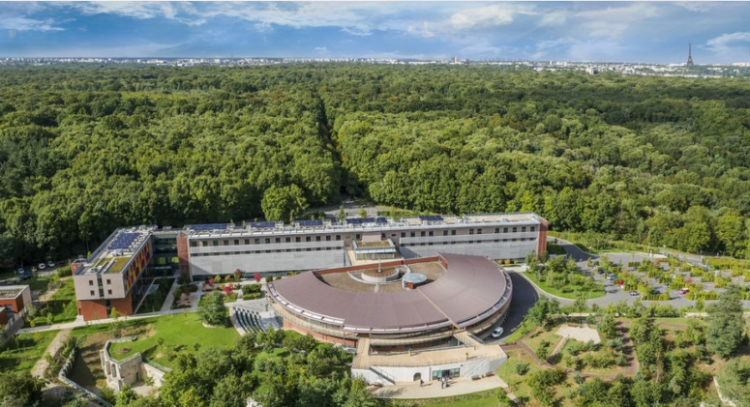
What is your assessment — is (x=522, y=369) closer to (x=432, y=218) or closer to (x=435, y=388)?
(x=435, y=388)

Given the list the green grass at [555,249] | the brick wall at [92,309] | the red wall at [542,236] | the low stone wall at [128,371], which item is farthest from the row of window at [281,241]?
the low stone wall at [128,371]

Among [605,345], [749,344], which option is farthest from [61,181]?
[749,344]

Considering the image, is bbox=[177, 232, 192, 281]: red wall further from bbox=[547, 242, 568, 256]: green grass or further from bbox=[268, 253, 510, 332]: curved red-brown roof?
bbox=[547, 242, 568, 256]: green grass

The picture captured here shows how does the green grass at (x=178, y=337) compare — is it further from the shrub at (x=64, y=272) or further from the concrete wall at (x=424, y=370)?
the shrub at (x=64, y=272)

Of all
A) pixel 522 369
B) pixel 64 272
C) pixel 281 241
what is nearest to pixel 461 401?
pixel 522 369

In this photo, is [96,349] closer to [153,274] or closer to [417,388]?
[153,274]

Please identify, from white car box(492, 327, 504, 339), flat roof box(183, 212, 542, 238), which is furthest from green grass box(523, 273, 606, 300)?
white car box(492, 327, 504, 339)
